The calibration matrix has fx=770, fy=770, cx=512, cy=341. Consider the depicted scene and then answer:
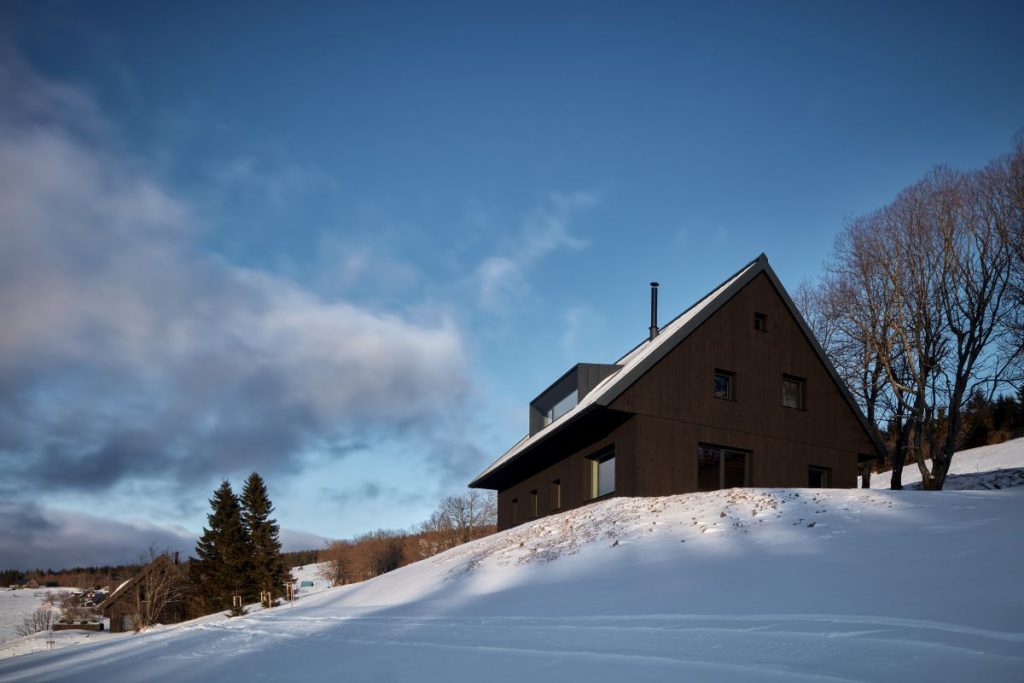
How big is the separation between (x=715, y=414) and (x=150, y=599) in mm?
40518

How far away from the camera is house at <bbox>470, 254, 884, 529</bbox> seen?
64.4ft

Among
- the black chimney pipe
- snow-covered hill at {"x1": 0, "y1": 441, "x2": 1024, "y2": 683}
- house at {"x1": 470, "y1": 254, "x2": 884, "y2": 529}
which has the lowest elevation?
snow-covered hill at {"x1": 0, "y1": 441, "x2": 1024, "y2": 683}

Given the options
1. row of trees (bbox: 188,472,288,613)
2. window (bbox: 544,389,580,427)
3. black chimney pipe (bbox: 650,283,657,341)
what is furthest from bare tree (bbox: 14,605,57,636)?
black chimney pipe (bbox: 650,283,657,341)

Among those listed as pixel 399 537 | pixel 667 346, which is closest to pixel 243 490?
pixel 399 537

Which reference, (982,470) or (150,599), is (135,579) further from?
(982,470)

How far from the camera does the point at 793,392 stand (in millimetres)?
22672

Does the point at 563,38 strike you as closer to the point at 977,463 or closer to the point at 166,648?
the point at 166,648

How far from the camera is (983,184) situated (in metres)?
23.6

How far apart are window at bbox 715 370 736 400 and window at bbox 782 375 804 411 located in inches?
79.2

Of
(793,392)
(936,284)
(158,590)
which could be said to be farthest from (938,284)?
(158,590)

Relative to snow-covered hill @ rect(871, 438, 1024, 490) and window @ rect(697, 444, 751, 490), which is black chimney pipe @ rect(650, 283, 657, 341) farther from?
snow-covered hill @ rect(871, 438, 1024, 490)

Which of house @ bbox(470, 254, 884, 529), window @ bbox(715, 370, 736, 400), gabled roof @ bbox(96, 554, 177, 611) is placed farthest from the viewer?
gabled roof @ bbox(96, 554, 177, 611)

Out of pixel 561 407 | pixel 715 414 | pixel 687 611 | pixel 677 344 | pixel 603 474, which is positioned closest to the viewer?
pixel 687 611

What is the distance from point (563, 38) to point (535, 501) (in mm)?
15216
